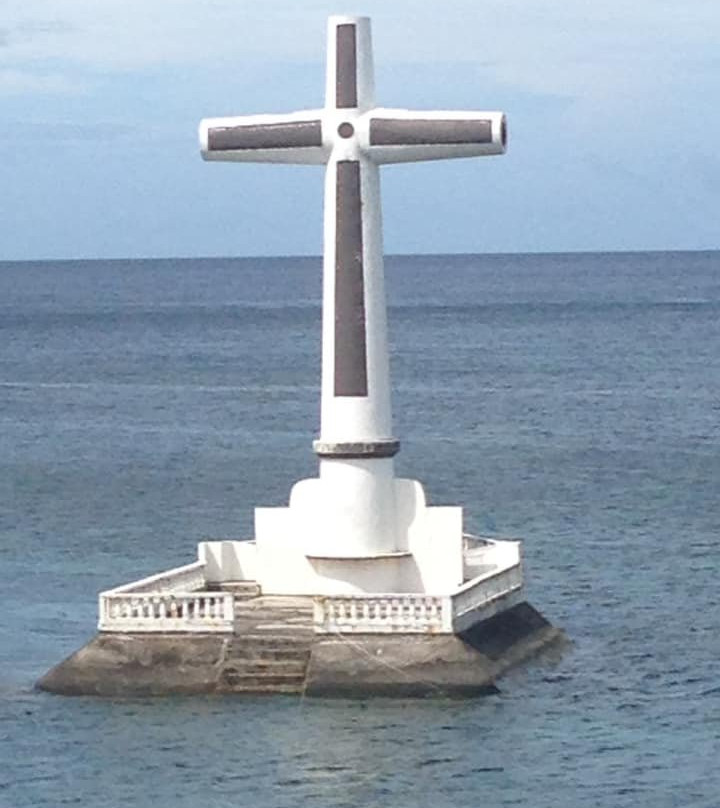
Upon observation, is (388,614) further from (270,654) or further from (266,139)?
(266,139)

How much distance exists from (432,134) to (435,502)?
93.1 ft

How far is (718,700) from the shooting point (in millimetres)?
38031

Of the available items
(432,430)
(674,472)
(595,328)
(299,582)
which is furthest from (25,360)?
(299,582)

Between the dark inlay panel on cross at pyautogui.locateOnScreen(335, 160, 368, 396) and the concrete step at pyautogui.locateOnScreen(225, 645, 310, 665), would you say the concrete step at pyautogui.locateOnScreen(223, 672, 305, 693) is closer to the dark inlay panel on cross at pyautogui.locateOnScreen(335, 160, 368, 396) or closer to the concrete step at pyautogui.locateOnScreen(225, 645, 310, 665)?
the concrete step at pyautogui.locateOnScreen(225, 645, 310, 665)

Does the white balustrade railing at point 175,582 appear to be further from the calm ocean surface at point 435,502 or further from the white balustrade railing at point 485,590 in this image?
the white balustrade railing at point 485,590

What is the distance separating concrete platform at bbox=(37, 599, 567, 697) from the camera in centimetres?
3606

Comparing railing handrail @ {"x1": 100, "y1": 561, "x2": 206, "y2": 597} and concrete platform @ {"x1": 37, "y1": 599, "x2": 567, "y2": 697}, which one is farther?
railing handrail @ {"x1": 100, "y1": 561, "x2": 206, "y2": 597}

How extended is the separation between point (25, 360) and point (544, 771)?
114425 millimetres

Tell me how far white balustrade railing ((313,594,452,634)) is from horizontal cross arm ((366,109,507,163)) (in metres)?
6.28

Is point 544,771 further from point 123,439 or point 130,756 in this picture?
point 123,439

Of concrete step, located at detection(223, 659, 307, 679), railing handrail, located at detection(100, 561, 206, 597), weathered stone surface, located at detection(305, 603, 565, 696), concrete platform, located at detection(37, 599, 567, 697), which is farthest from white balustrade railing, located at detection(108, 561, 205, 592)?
weathered stone surface, located at detection(305, 603, 565, 696)

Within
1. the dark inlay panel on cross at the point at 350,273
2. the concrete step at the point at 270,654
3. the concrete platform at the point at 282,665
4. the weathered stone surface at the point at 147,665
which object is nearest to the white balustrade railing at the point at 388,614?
the concrete platform at the point at 282,665

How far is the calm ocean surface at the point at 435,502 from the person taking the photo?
33.6 meters

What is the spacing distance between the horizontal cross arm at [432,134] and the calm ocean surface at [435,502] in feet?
24.1
